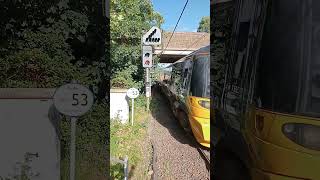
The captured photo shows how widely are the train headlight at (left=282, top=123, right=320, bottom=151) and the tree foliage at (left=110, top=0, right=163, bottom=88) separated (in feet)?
46.5

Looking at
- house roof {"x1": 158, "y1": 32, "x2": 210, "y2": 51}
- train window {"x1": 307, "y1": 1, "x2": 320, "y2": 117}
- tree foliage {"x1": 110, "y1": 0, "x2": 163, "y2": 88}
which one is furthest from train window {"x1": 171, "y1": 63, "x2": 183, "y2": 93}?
house roof {"x1": 158, "y1": 32, "x2": 210, "y2": 51}

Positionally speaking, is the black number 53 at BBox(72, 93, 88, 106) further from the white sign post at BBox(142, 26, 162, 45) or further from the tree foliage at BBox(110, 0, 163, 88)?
the tree foliage at BBox(110, 0, 163, 88)

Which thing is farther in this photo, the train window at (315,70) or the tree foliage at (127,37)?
the tree foliage at (127,37)

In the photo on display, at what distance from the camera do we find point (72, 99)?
4.56m

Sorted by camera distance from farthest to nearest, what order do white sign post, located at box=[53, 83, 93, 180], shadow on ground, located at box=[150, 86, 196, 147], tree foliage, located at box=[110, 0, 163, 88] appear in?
tree foliage, located at box=[110, 0, 163, 88] < shadow on ground, located at box=[150, 86, 196, 147] < white sign post, located at box=[53, 83, 93, 180]

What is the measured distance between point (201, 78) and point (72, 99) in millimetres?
6416

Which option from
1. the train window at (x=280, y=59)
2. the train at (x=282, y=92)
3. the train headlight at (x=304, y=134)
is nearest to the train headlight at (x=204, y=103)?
the train at (x=282, y=92)

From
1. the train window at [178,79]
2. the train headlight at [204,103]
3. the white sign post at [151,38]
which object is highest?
the white sign post at [151,38]

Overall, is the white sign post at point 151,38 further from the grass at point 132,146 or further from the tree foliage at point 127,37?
the grass at point 132,146

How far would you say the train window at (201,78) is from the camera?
34.9 feet

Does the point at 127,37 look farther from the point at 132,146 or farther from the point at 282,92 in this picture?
the point at 282,92

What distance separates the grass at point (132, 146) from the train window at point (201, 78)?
184cm

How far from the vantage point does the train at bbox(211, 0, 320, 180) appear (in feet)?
10.7

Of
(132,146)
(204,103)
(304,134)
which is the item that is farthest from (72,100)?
(132,146)
